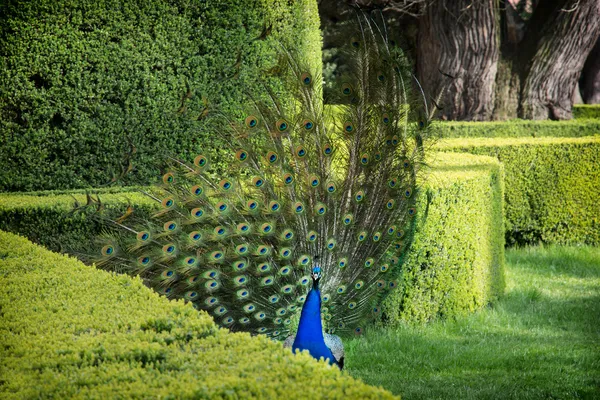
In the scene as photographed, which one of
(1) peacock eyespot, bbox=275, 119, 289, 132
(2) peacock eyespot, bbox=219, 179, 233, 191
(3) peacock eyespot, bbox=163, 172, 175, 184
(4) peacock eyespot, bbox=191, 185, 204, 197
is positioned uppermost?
(1) peacock eyespot, bbox=275, 119, 289, 132

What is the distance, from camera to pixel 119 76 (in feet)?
25.8

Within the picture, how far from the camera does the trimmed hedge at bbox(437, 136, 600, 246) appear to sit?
1055cm

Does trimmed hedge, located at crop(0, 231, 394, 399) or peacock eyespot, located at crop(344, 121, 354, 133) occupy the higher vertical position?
peacock eyespot, located at crop(344, 121, 354, 133)

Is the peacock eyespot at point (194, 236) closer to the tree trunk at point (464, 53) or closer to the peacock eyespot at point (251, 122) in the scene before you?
the peacock eyespot at point (251, 122)

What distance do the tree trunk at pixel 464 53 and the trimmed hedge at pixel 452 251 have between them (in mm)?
5639

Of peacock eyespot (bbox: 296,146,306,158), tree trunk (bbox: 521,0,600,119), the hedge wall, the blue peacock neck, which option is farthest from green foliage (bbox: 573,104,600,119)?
the blue peacock neck

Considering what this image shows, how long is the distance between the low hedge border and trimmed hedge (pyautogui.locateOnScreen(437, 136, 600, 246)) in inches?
88.8

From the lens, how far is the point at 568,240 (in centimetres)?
1065

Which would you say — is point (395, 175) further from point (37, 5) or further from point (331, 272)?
point (37, 5)

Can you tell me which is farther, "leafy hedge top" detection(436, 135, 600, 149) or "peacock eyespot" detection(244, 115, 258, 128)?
"leafy hedge top" detection(436, 135, 600, 149)

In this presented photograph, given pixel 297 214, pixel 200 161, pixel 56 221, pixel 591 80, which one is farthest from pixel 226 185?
pixel 591 80

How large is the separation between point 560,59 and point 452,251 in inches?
336

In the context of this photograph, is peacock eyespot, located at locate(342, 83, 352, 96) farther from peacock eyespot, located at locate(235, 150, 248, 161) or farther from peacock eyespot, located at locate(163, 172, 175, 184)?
peacock eyespot, located at locate(163, 172, 175, 184)

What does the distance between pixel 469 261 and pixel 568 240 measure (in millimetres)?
3647
